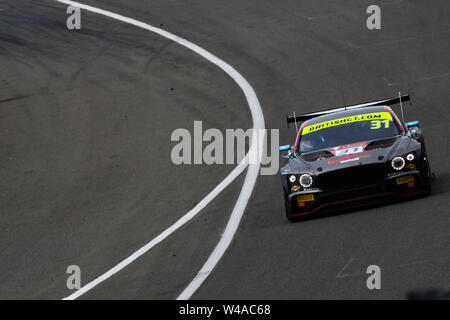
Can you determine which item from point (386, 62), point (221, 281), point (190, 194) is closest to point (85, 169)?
point (190, 194)

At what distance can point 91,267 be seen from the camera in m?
11.7

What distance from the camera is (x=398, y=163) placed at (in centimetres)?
1188

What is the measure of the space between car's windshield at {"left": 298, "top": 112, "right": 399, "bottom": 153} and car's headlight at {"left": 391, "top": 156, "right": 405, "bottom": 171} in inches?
36.0

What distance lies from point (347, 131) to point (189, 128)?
6627mm

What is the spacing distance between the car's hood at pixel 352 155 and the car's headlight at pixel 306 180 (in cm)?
8

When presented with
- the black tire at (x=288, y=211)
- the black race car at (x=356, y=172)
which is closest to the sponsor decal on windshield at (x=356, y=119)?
the black race car at (x=356, y=172)

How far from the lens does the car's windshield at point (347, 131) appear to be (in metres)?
12.9

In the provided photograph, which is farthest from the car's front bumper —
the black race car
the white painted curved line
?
the white painted curved line

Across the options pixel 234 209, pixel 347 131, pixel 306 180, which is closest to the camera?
pixel 306 180

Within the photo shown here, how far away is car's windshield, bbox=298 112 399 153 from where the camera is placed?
42.3 feet

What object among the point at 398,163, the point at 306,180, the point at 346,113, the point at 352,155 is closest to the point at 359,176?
the point at 352,155

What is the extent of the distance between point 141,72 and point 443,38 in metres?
8.10

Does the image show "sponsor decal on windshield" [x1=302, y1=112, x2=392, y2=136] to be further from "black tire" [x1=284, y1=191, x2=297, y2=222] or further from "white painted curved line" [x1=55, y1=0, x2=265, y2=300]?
"black tire" [x1=284, y1=191, x2=297, y2=222]

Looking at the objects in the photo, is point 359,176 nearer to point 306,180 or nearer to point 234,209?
point 306,180
